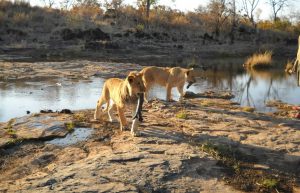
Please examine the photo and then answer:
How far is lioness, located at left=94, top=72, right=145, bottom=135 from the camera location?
903cm

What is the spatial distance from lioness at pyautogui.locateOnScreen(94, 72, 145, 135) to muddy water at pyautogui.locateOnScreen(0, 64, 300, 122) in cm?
308

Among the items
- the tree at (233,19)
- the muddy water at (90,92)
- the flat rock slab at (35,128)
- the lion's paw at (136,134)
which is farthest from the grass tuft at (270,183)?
the tree at (233,19)

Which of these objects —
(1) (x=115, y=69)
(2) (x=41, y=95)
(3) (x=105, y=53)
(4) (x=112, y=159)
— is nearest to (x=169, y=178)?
(4) (x=112, y=159)

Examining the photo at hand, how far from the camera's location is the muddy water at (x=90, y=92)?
14.2 m

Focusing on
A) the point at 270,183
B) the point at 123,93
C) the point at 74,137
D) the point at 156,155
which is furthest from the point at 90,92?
the point at 270,183

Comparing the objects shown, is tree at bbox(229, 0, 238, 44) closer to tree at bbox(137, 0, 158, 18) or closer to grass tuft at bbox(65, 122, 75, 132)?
tree at bbox(137, 0, 158, 18)

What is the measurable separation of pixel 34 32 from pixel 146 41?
8994 millimetres

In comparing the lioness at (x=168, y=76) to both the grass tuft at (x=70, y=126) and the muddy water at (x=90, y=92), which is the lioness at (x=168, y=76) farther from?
the grass tuft at (x=70, y=126)

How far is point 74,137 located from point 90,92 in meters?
7.45

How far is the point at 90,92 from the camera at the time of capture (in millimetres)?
16812

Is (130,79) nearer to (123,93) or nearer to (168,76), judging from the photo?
(123,93)

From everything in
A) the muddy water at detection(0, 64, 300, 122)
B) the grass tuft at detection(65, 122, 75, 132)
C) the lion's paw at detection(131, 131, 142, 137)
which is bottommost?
the muddy water at detection(0, 64, 300, 122)

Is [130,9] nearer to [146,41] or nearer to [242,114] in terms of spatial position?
[146,41]

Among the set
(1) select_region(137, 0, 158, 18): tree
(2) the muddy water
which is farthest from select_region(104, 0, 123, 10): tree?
(2) the muddy water
